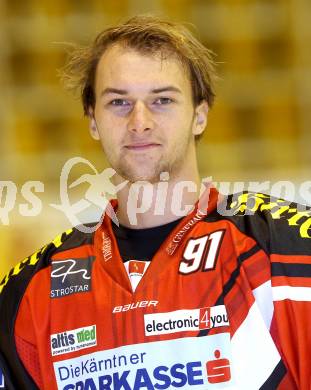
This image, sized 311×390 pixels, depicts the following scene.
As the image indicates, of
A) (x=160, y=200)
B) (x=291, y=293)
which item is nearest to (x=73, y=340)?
(x=160, y=200)

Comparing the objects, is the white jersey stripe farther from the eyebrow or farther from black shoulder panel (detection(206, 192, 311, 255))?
the eyebrow

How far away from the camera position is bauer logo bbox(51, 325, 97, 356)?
2088 mm

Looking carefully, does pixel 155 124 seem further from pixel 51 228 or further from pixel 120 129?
pixel 51 228

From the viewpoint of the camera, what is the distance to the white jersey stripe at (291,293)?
6.30ft

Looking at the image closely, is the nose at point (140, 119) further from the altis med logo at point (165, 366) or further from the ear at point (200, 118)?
the altis med logo at point (165, 366)

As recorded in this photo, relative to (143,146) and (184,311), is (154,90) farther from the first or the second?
(184,311)

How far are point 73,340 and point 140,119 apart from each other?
52 cm

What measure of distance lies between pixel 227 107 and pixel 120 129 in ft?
6.67

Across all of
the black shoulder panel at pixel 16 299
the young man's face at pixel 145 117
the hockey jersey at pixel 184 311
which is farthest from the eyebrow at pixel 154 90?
the black shoulder panel at pixel 16 299

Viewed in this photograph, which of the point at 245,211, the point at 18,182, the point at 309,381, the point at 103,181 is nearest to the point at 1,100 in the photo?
the point at 18,182

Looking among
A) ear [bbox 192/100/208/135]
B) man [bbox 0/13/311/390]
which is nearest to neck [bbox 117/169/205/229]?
man [bbox 0/13/311/390]

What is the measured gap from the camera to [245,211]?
211cm

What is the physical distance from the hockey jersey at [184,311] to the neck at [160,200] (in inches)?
1.5

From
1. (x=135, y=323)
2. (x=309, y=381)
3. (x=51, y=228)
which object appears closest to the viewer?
(x=309, y=381)
